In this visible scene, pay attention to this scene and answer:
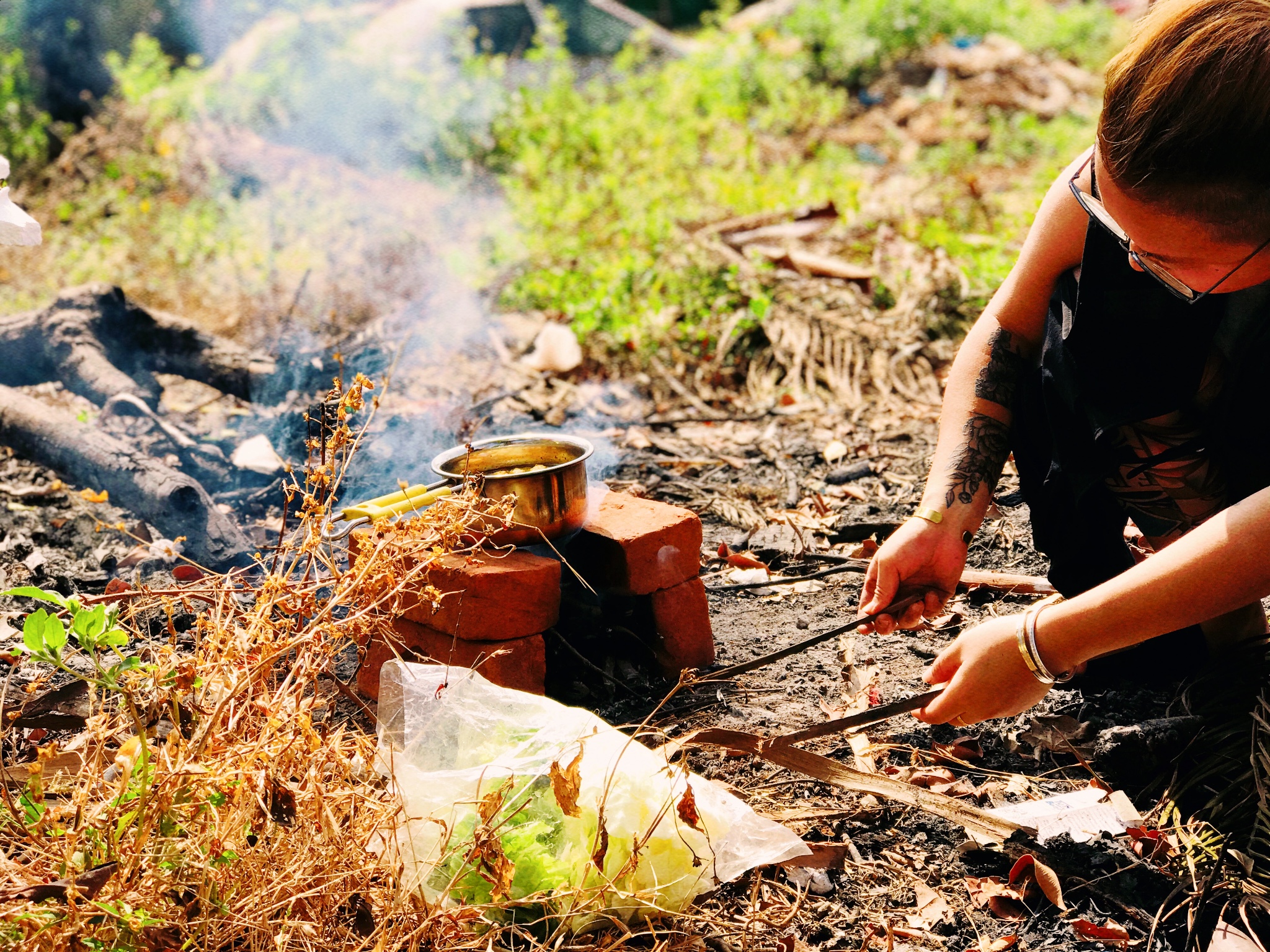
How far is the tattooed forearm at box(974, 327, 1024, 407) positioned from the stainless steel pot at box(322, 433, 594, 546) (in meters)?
1.09

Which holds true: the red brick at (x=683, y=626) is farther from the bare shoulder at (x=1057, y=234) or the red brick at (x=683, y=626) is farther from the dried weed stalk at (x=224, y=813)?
the bare shoulder at (x=1057, y=234)

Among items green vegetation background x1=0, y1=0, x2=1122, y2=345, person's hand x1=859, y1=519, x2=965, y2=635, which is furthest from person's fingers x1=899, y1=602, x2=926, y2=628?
green vegetation background x1=0, y1=0, x2=1122, y2=345

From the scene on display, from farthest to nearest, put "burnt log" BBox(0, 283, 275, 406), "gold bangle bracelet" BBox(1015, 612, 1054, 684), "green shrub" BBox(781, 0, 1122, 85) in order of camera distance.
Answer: "green shrub" BBox(781, 0, 1122, 85)
"burnt log" BBox(0, 283, 275, 406)
"gold bangle bracelet" BBox(1015, 612, 1054, 684)

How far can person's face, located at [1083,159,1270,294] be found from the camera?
67.9 inches

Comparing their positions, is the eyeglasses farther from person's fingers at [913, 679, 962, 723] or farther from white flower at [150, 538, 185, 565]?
white flower at [150, 538, 185, 565]

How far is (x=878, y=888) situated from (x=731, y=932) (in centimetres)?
36

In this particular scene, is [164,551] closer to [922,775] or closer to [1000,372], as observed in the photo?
[922,775]

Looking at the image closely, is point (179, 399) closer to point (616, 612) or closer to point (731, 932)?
point (616, 612)

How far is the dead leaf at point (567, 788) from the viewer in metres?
1.77

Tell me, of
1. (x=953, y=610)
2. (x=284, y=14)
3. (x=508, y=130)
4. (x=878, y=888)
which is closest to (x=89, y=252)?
(x=508, y=130)

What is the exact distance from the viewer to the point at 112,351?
477cm

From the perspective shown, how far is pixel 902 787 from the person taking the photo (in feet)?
7.16

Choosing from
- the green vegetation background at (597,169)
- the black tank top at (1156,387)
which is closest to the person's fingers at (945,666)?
the black tank top at (1156,387)

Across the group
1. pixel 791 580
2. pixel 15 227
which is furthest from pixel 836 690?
pixel 15 227
